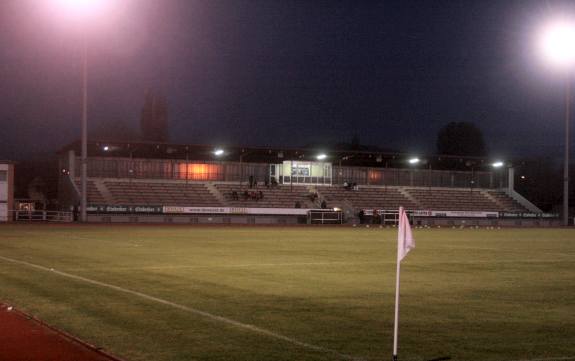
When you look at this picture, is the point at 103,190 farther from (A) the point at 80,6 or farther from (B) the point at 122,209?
(A) the point at 80,6

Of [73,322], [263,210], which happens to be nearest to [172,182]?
[263,210]

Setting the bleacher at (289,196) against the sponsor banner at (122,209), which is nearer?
the sponsor banner at (122,209)

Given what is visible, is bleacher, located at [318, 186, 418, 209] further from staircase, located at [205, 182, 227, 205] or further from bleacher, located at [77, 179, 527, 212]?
staircase, located at [205, 182, 227, 205]

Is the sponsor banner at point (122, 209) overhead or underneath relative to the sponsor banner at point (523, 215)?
overhead

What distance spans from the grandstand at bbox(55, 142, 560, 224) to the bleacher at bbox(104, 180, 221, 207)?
0.33 ft

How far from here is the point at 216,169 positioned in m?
81.0

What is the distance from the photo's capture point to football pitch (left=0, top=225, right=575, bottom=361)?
10352 millimetres

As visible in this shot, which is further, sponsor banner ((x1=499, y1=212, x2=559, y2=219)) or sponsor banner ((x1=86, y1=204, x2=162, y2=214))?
sponsor banner ((x1=499, y1=212, x2=559, y2=219))

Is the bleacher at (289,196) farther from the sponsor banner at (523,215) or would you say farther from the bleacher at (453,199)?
the sponsor banner at (523,215)

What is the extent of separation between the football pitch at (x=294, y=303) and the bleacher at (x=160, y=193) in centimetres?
4463

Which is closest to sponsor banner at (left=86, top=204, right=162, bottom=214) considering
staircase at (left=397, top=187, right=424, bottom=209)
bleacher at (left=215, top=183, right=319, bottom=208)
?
bleacher at (left=215, top=183, right=319, bottom=208)

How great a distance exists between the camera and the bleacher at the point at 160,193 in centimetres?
7144

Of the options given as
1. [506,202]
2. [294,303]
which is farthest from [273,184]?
[294,303]

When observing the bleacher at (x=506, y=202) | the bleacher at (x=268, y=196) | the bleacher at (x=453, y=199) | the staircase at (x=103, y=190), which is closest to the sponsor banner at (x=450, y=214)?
the bleacher at (x=453, y=199)
